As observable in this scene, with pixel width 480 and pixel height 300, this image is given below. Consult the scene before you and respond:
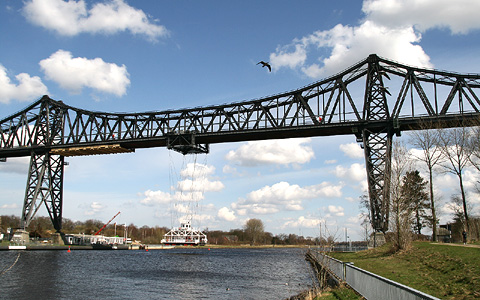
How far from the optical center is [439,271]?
21109 mm

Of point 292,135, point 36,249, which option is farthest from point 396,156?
point 36,249

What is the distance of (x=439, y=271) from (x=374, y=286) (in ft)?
25.5

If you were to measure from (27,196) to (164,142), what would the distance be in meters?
30.9

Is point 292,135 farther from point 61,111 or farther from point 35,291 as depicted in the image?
point 61,111

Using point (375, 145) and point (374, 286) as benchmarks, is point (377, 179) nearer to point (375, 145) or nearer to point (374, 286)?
point (375, 145)

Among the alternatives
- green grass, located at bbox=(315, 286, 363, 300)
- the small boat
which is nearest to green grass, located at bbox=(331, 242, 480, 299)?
green grass, located at bbox=(315, 286, 363, 300)

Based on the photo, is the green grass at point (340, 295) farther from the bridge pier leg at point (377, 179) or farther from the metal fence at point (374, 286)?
the bridge pier leg at point (377, 179)

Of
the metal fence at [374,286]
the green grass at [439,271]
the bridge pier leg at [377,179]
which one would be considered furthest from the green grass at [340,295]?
the bridge pier leg at [377,179]

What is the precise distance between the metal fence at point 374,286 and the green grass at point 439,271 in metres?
2.08

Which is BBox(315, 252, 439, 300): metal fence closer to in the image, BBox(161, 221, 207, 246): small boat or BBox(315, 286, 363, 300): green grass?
BBox(315, 286, 363, 300): green grass

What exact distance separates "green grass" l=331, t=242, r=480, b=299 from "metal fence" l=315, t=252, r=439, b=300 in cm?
208

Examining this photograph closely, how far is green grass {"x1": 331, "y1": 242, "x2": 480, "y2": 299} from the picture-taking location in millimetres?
16453

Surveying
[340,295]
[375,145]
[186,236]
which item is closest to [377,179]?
[375,145]

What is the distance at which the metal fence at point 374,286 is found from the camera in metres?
11.5
